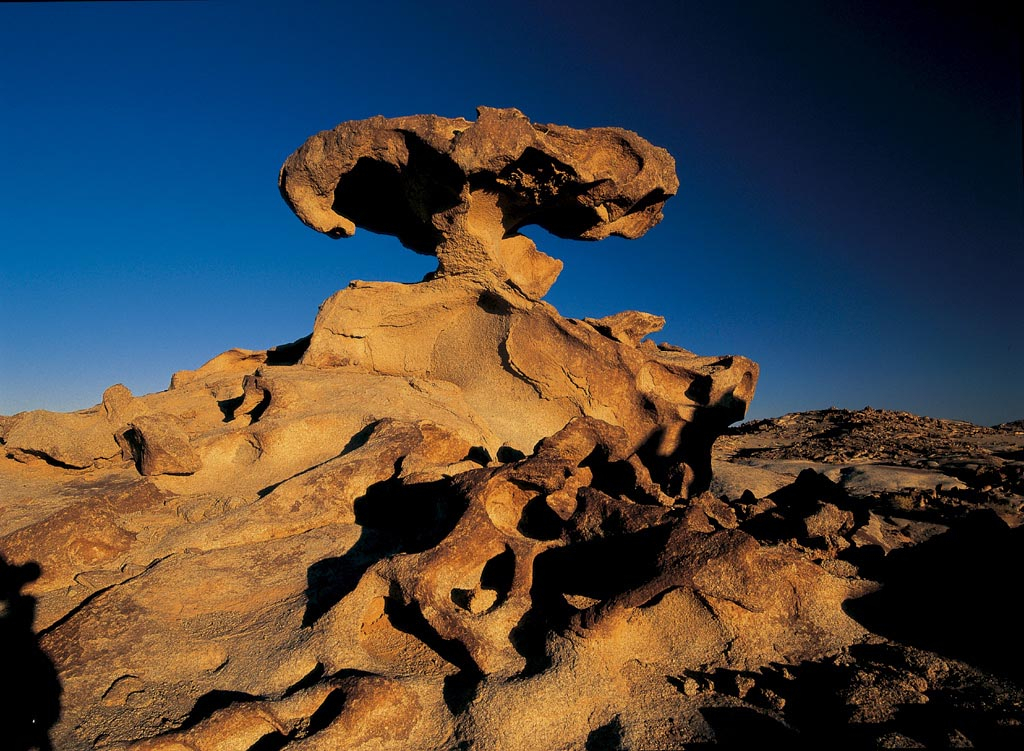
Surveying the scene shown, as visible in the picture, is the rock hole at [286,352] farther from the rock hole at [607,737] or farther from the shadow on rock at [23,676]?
the rock hole at [607,737]

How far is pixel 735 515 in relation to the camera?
14.7 ft

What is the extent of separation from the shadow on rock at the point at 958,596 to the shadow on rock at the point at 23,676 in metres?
4.33

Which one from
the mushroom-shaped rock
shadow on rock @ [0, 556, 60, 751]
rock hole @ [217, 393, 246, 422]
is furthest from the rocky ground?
rock hole @ [217, 393, 246, 422]

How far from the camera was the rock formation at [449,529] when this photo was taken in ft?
9.32

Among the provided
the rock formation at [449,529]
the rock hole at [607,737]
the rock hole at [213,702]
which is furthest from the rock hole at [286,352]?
the rock hole at [607,737]

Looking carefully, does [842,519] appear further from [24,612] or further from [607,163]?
[24,612]

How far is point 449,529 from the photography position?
3924 mm

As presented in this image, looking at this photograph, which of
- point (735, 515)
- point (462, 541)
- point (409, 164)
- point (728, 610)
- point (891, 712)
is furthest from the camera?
point (409, 164)

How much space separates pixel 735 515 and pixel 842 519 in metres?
0.72

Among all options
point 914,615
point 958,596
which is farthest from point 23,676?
point 958,596

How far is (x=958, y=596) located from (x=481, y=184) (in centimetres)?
554

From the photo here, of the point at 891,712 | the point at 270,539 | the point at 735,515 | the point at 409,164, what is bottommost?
the point at 891,712

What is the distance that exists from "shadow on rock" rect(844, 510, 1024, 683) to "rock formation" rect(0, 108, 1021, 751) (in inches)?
5.5

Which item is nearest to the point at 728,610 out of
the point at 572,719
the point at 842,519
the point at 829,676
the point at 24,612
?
the point at 829,676
